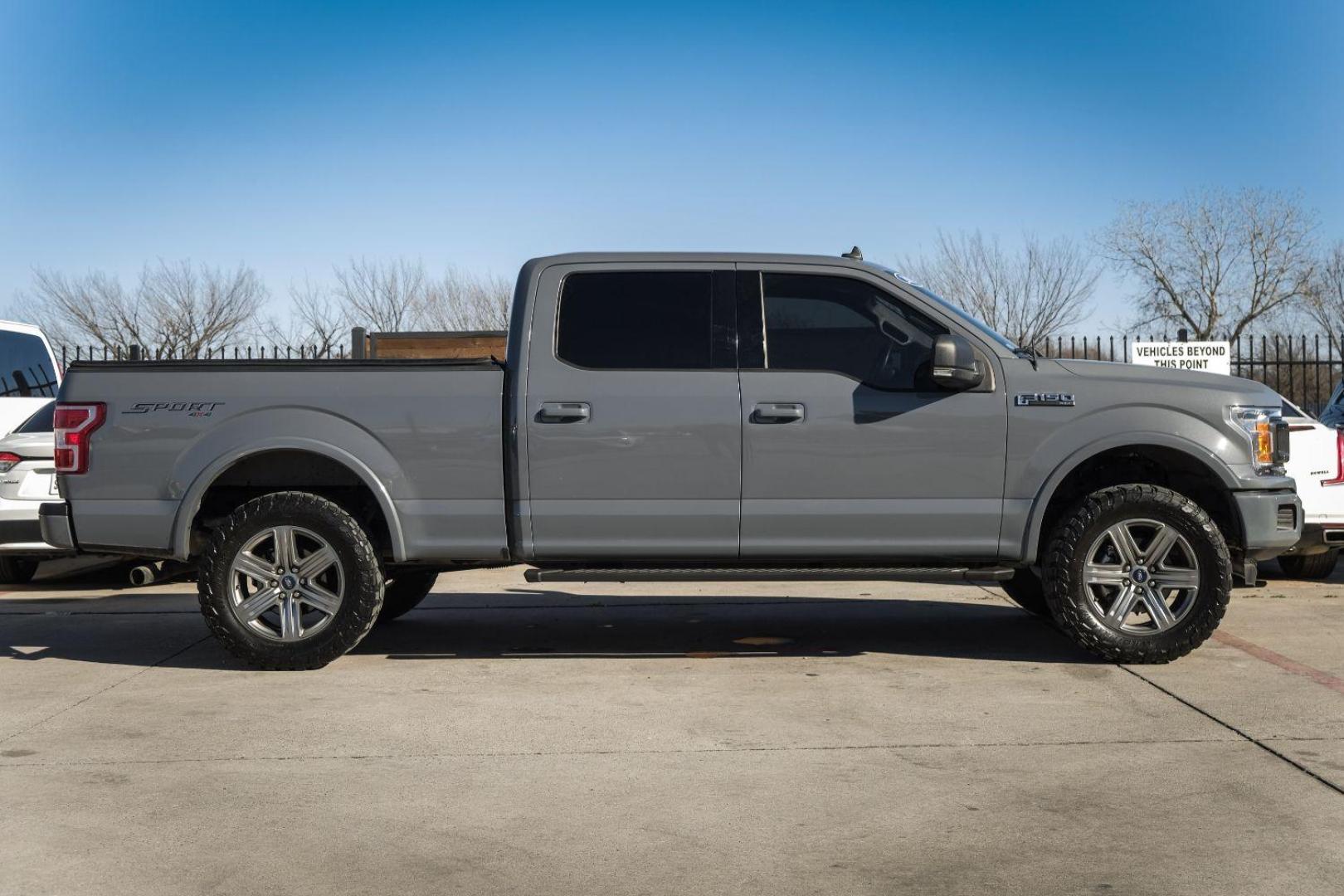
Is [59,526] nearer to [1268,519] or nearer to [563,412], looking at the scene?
[563,412]

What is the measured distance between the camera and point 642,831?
464cm

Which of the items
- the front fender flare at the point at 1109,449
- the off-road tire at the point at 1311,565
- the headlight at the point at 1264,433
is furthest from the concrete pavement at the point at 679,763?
the off-road tire at the point at 1311,565

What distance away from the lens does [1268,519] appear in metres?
7.27

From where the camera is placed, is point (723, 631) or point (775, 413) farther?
point (723, 631)

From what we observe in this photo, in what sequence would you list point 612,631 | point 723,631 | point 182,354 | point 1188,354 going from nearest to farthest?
point 723,631
point 612,631
point 1188,354
point 182,354

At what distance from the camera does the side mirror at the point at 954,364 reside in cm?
704

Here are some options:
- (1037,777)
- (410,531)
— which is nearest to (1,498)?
(410,531)

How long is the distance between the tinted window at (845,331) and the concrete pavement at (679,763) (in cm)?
158

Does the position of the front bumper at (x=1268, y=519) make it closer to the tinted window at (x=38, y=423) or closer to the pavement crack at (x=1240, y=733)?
the pavement crack at (x=1240, y=733)

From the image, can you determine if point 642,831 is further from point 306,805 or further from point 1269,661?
point 1269,661

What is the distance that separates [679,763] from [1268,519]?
3601 mm

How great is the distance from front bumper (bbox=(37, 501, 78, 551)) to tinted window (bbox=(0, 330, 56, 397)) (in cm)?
526

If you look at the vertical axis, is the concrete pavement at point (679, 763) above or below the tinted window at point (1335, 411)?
below

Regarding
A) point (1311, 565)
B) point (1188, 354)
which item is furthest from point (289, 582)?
point (1188, 354)
